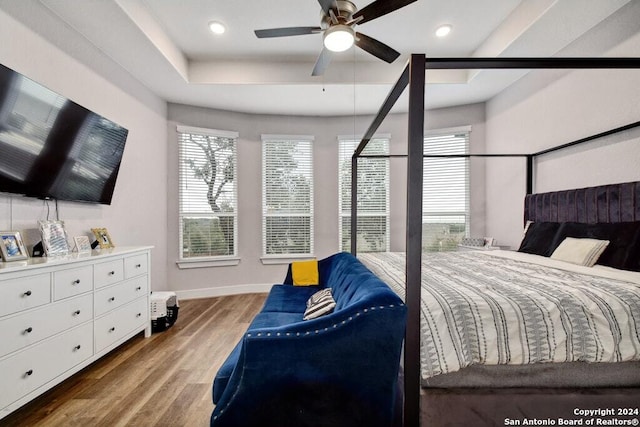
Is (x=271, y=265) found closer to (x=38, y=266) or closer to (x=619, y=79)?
(x=38, y=266)

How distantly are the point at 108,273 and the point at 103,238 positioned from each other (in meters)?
0.62

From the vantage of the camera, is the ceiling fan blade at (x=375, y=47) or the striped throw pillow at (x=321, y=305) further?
the ceiling fan blade at (x=375, y=47)

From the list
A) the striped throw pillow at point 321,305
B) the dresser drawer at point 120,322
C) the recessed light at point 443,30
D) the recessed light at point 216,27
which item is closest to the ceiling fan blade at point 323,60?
the recessed light at point 216,27

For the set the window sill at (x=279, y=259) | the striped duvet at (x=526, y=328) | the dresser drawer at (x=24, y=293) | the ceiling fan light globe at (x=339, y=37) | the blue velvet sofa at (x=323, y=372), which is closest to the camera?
the blue velvet sofa at (x=323, y=372)

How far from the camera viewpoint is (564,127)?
2916 mm

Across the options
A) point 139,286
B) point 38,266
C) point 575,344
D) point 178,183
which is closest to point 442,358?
point 575,344

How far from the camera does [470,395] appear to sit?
1.32 meters

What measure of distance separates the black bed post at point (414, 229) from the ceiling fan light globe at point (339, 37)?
90 cm

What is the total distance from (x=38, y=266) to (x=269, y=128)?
345 centimetres

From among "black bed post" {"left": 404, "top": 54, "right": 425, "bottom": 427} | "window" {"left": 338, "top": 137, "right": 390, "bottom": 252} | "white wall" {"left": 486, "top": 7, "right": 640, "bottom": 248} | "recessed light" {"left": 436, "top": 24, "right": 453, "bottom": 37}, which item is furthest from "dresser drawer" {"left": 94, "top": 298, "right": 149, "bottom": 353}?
"white wall" {"left": 486, "top": 7, "right": 640, "bottom": 248}

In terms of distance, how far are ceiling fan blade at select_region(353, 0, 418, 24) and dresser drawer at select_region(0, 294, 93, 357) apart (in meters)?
2.73

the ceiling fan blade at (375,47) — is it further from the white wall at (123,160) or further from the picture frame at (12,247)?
the picture frame at (12,247)

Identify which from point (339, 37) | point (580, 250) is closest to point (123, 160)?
point (339, 37)

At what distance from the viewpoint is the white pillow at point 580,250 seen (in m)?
2.11
